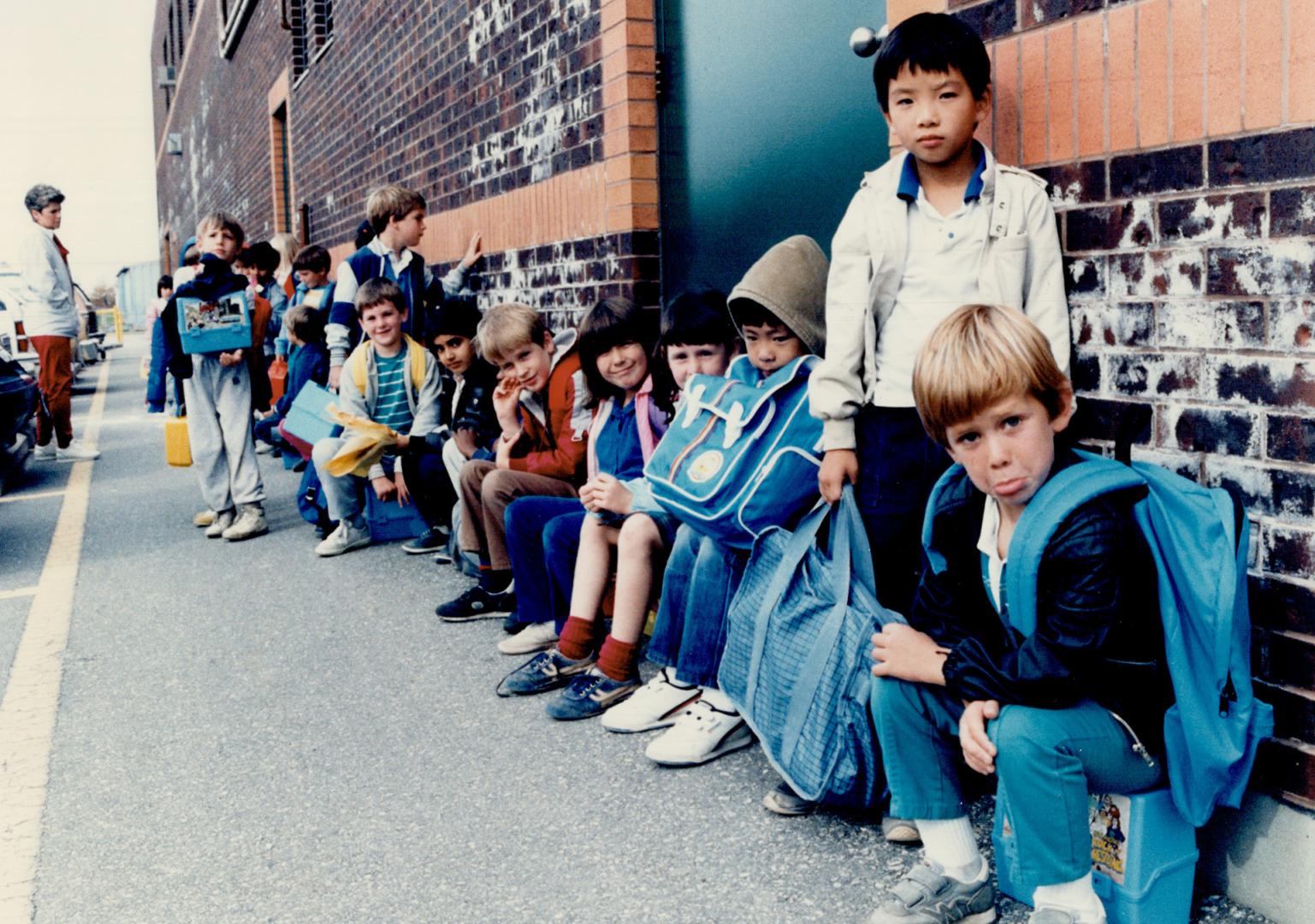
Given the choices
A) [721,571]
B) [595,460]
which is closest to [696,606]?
[721,571]

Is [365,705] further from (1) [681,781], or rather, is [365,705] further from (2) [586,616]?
(1) [681,781]

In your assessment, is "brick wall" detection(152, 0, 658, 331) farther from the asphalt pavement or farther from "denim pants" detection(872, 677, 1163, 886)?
"denim pants" detection(872, 677, 1163, 886)

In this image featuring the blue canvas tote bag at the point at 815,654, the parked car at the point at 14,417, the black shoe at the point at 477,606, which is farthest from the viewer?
the parked car at the point at 14,417

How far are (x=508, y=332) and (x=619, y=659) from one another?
4.48ft

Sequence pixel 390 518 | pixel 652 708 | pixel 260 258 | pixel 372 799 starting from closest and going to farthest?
pixel 372 799 → pixel 652 708 → pixel 390 518 → pixel 260 258

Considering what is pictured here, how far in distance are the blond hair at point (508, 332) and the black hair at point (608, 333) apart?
0.45 meters

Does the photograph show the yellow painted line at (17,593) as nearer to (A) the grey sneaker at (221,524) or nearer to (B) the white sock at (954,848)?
(A) the grey sneaker at (221,524)

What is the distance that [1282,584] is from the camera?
98.7 inches

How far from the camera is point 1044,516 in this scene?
2.33m

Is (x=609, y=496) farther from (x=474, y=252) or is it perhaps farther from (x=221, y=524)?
(x=221, y=524)

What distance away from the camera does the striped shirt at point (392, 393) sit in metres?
6.01

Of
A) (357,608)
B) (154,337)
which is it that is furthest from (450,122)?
(357,608)

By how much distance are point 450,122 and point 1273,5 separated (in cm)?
562

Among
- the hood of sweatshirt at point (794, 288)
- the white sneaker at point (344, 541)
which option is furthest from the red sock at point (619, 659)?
Answer: the white sneaker at point (344, 541)
